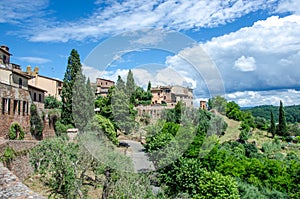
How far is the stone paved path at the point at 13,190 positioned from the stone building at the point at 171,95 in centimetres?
912

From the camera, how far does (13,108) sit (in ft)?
56.1

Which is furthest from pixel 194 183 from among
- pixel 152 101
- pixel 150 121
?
pixel 152 101

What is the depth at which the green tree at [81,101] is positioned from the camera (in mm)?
20133

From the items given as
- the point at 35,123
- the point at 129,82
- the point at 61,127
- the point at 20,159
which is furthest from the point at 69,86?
the point at 20,159

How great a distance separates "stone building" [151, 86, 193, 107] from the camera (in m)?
14.4

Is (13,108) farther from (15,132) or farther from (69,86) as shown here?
(69,86)

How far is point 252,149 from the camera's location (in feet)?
119

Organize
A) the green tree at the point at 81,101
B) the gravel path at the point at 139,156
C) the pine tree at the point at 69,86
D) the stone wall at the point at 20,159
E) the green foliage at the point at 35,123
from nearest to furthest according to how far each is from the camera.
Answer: the stone wall at the point at 20,159 → the gravel path at the point at 139,156 → the green foliage at the point at 35,123 → the green tree at the point at 81,101 → the pine tree at the point at 69,86

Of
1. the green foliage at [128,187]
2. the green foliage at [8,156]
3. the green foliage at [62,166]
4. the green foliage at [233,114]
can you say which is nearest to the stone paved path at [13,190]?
the green foliage at [128,187]

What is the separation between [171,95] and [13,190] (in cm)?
1661

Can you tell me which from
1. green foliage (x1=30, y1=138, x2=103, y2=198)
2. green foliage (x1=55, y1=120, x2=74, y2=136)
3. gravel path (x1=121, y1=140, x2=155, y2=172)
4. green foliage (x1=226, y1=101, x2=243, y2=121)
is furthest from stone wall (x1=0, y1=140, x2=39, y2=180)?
green foliage (x1=226, y1=101, x2=243, y2=121)

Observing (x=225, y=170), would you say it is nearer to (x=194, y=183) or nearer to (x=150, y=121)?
(x=194, y=183)

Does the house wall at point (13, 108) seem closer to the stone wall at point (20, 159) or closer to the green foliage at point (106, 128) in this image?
the stone wall at point (20, 159)

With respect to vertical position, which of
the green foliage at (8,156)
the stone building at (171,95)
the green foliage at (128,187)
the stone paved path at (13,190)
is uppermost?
the stone building at (171,95)
